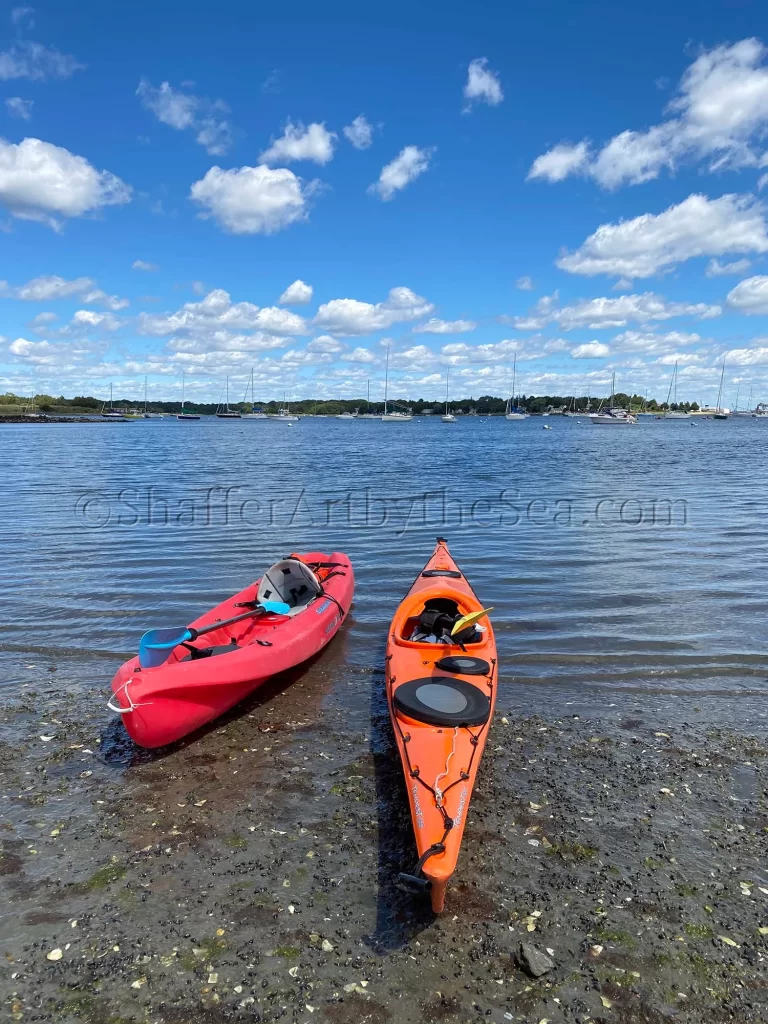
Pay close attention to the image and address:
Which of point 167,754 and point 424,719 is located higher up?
point 424,719

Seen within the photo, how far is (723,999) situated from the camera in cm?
389

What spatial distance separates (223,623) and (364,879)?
4.26 m

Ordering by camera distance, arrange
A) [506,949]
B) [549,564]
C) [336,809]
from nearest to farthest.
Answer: [506,949] < [336,809] < [549,564]

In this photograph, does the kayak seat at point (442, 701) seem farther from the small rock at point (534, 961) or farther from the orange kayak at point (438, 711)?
the small rock at point (534, 961)

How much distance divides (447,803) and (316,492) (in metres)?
23.7

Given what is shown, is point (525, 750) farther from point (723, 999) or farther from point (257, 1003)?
point (257, 1003)

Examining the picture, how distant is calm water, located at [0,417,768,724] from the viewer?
8.91 meters

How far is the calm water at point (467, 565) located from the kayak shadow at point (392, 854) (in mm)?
1707

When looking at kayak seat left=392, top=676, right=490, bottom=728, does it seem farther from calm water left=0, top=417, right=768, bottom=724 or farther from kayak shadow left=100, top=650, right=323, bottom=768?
kayak shadow left=100, top=650, right=323, bottom=768

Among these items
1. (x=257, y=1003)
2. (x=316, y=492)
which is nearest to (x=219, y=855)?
(x=257, y=1003)

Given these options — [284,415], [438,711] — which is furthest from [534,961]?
[284,415]

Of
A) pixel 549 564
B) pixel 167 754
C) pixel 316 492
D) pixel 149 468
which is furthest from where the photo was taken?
pixel 149 468

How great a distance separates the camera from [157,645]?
711 cm

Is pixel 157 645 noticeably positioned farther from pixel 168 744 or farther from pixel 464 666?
pixel 464 666
